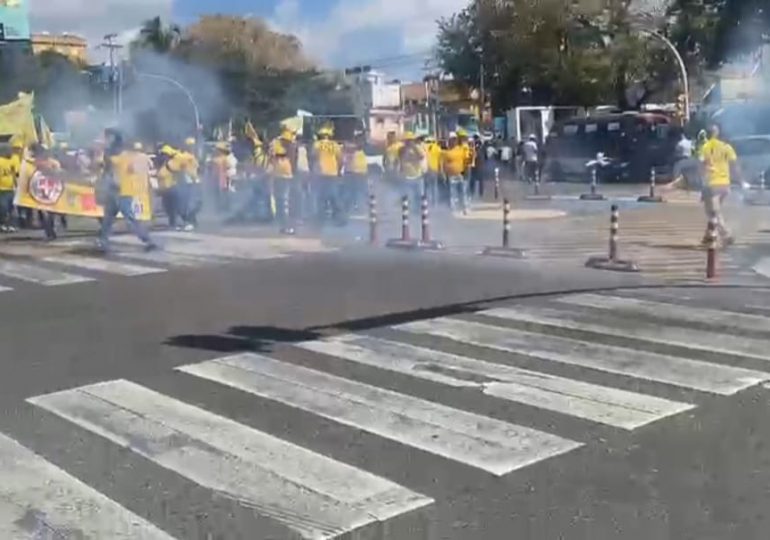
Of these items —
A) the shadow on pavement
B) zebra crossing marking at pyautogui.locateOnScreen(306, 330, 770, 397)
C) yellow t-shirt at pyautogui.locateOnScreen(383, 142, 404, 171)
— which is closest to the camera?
zebra crossing marking at pyautogui.locateOnScreen(306, 330, 770, 397)

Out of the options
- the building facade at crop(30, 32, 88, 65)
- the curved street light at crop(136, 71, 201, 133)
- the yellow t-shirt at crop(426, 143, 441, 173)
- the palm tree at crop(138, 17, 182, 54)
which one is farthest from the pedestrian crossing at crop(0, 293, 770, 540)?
the building facade at crop(30, 32, 88, 65)

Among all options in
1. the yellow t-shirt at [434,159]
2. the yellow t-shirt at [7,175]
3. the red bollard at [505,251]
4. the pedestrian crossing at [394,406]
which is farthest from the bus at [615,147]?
the pedestrian crossing at [394,406]

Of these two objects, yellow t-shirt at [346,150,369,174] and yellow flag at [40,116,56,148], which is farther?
yellow flag at [40,116,56,148]

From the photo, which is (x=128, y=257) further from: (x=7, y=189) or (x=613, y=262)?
(x=613, y=262)

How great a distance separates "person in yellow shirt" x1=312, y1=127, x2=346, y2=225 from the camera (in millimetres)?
20922

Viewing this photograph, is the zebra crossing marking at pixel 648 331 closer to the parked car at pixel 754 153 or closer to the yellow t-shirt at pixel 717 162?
the yellow t-shirt at pixel 717 162

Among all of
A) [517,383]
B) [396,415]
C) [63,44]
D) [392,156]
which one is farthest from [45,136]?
[63,44]

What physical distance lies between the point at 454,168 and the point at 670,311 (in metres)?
12.5

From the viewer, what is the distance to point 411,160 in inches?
827

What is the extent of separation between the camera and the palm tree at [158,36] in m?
62.6

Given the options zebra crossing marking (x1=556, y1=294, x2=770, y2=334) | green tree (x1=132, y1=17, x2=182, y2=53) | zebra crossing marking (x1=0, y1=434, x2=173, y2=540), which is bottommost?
zebra crossing marking (x1=0, y1=434, x2=173, y2=540)

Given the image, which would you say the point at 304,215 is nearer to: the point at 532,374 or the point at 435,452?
the point at 532,374

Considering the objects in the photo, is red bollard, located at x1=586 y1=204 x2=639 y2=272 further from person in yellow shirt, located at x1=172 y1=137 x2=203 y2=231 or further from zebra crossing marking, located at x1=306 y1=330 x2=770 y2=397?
person in yellow shirt, located at x1=172 y1=137 x2=203 y2=231

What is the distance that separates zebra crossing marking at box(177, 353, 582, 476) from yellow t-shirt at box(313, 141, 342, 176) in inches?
498
